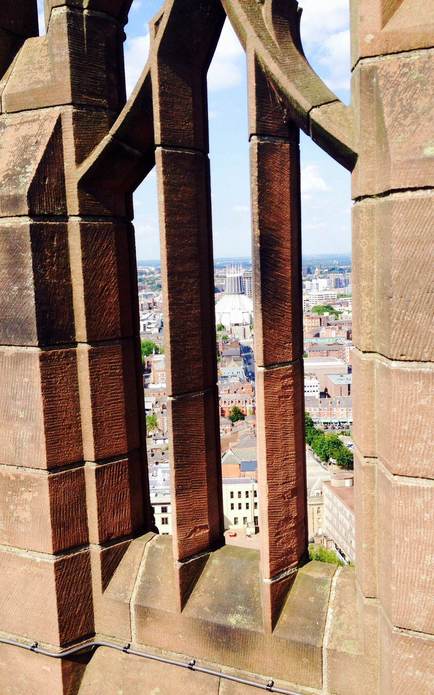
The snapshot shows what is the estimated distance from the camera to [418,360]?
95.2 inches

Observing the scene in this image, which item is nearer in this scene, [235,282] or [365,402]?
[365,402]

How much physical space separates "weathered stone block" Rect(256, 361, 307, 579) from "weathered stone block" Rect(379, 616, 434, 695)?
586 millimetres

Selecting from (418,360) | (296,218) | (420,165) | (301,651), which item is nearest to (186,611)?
(301,651)

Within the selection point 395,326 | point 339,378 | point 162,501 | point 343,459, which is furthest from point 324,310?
point 395,326

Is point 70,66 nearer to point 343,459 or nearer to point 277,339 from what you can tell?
point 277,339

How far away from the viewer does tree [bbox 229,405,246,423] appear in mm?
60469

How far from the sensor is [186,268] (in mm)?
3080

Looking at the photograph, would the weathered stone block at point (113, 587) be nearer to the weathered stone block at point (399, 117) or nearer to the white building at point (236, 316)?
the weathered stone block at point (399, 117)

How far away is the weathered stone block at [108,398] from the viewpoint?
10.8ft

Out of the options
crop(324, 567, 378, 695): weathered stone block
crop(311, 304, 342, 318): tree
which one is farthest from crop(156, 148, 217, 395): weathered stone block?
crop(311, 304, 342, 318): tree

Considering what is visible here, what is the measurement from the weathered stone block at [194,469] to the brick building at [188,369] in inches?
0.4

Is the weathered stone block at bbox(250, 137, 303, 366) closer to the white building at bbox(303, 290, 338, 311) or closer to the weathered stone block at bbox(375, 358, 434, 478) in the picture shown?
the weathered stone block at bbox(375, 358, 434, 478)

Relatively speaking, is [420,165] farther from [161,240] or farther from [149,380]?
[149,380]

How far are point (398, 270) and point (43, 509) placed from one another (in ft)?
6.71
